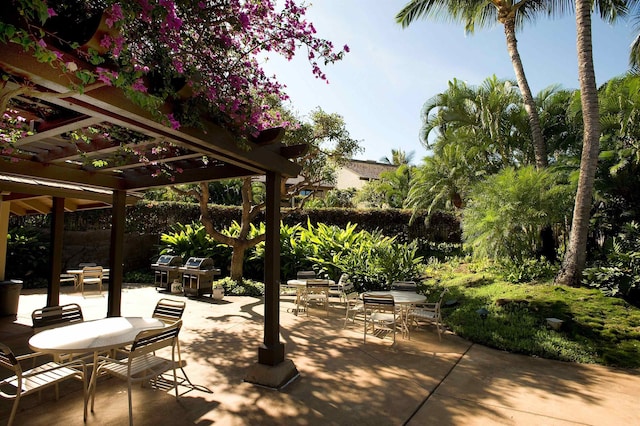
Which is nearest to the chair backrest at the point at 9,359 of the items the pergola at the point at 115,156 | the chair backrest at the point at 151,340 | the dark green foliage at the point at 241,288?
the chair backrest at the point at 151,340

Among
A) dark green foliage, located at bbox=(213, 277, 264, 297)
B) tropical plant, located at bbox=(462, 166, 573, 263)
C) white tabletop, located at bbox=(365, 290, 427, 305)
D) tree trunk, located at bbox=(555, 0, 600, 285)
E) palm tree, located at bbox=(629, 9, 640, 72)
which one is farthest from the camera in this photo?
palm tree, located at bbox=(629, 9, 640, 72)

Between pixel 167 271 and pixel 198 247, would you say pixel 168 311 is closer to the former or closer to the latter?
pixel 167 271

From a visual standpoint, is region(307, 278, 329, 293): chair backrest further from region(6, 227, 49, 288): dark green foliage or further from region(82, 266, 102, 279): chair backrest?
region(6, 227, 49, 288): dark green foliage

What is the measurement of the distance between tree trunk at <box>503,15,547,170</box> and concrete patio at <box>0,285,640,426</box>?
7.06 metres

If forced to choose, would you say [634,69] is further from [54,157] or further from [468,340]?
[54,157]

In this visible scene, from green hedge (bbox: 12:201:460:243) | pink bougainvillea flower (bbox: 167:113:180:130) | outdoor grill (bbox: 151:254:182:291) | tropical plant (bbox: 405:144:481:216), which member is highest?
tropical plant (bbox: 405:144:481:216)

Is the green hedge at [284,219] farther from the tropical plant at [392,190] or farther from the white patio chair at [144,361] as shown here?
the white patio chair at [144,361]

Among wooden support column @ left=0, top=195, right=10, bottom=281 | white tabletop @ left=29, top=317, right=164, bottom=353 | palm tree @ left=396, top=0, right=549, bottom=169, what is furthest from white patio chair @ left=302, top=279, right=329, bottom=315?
palm tree @ left=396, top=0, right=549, bottom=169

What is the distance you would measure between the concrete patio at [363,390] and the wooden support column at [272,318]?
0.15m

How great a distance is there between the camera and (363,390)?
3.87 m

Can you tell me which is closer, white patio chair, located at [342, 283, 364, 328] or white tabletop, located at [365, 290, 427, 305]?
white tabletop, located at [365, 290, 427, 305]

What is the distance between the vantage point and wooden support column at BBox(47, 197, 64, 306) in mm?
6059

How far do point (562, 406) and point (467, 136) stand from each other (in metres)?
12.4

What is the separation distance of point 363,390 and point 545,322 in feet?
13.3
